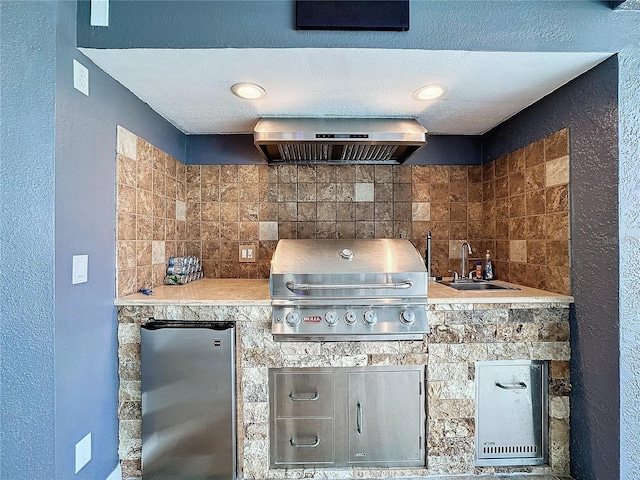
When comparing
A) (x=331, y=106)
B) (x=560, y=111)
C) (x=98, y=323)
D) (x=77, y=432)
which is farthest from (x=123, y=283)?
(x=560, y=111)

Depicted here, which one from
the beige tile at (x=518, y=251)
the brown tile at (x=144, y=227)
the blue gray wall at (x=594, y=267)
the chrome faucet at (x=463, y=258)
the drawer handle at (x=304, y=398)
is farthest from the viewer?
the chrome faucet at (x=463, y=258)

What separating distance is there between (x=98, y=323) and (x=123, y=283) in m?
0.27

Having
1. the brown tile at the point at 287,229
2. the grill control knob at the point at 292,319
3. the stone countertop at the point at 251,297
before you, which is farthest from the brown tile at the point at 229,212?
the grill control knob at the point at 292,319

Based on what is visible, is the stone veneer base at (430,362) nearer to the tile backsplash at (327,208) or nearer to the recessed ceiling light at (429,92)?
the tile backsplash at (327,208)

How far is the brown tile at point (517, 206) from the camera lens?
7.32 feet

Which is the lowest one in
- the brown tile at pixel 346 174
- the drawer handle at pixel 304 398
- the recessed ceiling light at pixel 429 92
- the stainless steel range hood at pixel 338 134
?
the drawer handle at pixel 304 398

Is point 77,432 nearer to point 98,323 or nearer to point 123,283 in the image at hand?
point 98,323

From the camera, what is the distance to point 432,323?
182 cm

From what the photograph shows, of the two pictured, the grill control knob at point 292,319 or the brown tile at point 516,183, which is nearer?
the grill control knob at point 292,319

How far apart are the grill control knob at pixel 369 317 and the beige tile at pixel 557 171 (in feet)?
4.16

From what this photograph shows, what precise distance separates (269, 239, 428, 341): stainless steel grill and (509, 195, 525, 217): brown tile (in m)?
0.92

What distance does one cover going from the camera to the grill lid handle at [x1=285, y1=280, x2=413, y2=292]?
1787 mm

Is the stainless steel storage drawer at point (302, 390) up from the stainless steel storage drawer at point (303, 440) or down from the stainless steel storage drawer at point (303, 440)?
up

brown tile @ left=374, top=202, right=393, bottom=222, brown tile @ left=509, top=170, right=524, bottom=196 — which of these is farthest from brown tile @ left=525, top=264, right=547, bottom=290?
brown tile @ left=374, top=202, right=393, bottom=222
